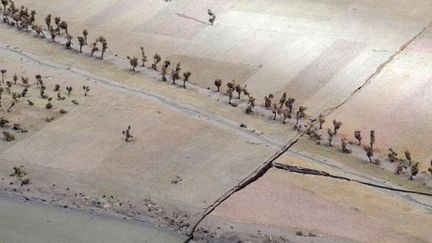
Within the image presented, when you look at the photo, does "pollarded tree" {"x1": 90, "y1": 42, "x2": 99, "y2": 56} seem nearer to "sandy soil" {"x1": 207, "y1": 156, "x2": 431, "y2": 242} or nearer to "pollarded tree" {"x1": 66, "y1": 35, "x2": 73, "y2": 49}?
"pollarded tree" {"x1": 66, "y1": 35, "x2": 73, "y2": 49}

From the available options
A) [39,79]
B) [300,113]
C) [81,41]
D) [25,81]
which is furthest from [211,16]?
[300,113]

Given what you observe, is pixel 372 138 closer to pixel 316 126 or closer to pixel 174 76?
pixel 316 126

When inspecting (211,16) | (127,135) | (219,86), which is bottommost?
(127,135)

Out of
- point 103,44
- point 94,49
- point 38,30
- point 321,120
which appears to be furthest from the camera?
point 38,30

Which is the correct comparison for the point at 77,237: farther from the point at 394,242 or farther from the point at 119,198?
the point at 394,242

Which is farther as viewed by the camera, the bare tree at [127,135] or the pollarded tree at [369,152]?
the bare tree at [127,135]

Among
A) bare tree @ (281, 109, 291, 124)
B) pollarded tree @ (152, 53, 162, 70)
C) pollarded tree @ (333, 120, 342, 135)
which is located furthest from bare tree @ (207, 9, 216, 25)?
pollarded tree @ (333, 120, 342, 135)

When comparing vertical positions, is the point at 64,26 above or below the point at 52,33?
above

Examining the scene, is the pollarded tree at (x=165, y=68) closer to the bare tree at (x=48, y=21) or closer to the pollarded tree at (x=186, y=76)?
the pollarded tree at (x=186, y=76)

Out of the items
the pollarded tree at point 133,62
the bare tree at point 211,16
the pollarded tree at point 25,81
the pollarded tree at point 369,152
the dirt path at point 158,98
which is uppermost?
the bare tree at point 211,16

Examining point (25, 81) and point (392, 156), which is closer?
point (392, 156)

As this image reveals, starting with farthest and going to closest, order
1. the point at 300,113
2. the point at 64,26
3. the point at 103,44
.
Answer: the point at 64,26 → the point at 103,44 → the point at 300,113

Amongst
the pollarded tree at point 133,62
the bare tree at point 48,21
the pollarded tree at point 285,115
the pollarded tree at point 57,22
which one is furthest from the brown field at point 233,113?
the bare tree at point 48,21
